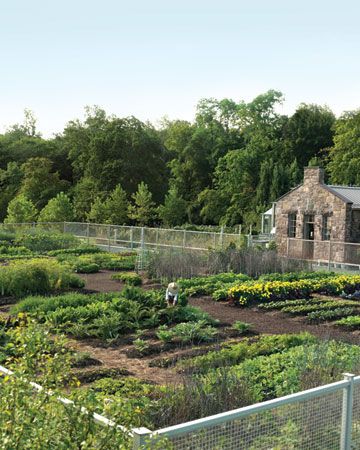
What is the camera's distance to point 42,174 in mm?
58500

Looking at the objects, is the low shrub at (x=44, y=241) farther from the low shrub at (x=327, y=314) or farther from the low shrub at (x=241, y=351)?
the low shrub at (x=241, y=351)

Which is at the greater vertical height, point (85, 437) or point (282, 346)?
point (85, 437)

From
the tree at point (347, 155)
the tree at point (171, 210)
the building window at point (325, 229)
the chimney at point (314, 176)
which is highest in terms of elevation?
the tree at point (347, 155)

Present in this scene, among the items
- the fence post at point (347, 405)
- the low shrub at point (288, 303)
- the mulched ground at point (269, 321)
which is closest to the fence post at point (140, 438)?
the fence post at point (347, 405)

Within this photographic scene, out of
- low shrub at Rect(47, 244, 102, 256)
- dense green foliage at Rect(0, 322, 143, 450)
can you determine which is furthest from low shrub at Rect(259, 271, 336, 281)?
dense green foliage at Rect(0, 322, 143, 450)

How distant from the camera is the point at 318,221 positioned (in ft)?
94.8

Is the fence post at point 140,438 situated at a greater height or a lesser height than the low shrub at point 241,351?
greater

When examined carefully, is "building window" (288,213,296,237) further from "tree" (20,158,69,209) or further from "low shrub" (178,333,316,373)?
"tree" (20,158,69,209)

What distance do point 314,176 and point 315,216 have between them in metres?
1.78

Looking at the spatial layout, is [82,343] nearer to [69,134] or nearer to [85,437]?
[85,437]

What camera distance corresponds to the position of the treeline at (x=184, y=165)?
50750mm

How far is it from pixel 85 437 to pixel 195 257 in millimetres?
19042

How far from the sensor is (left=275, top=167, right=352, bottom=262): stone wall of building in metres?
27.7

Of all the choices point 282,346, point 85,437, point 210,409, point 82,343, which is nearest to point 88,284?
point 82,343
